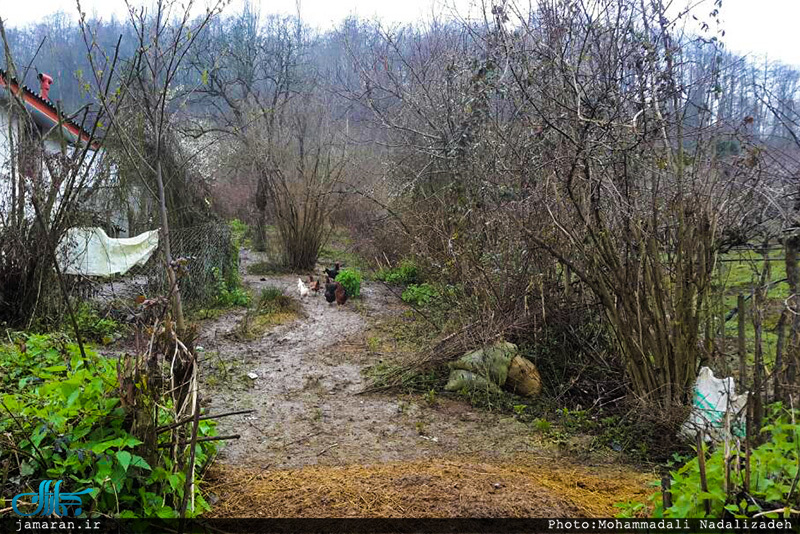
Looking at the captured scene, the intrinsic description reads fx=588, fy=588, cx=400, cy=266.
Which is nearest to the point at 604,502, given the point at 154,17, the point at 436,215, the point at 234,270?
the point at 154,17

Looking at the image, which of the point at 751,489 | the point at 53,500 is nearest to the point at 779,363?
the point at 751,489

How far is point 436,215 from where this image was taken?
8539 mm

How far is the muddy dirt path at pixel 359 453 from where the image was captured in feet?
9.51

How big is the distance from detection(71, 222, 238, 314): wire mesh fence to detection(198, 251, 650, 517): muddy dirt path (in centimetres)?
167

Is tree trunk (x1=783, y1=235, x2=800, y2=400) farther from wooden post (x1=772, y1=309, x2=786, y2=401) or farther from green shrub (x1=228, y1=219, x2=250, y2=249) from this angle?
green shrub (x1=228, y1=219, x2=250, y2=249)

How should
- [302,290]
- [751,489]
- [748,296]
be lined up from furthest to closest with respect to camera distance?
[302,290], [748,296], [751,489]

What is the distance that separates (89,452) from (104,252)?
6754 millimetres

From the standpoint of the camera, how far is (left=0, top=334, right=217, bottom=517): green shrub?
2301mm

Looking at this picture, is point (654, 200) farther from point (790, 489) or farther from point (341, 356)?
point (341, 356)

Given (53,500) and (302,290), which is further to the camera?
(302,290)

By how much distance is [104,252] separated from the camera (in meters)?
8.34

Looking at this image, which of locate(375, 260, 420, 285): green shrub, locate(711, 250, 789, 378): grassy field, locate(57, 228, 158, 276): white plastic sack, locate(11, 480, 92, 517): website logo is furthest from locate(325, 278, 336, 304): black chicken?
locate(11, 480, 92, 517): website logo

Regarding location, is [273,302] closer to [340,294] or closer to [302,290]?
[340,294]

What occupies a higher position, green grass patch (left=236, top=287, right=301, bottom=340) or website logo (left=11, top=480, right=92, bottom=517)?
website logo (left=11, top=480, right=92, bottom=517)
